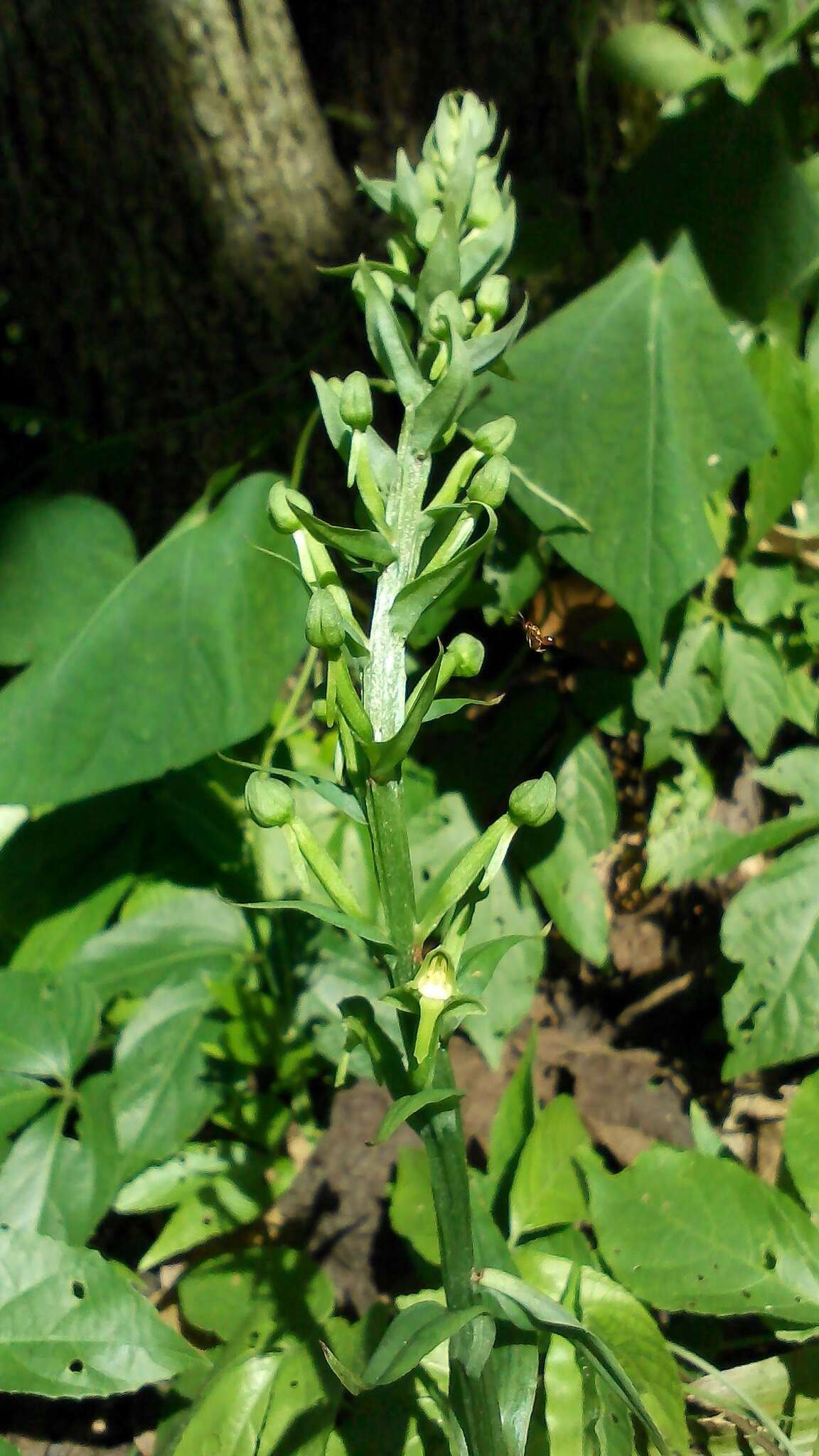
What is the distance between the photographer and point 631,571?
133 cm

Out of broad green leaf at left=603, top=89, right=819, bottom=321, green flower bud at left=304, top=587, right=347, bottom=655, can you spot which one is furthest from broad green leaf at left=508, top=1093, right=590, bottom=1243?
broad green leaf at left=603, top=89, right=819, bottom=321

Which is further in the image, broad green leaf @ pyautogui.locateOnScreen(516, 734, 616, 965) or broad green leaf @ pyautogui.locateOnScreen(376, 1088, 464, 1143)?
broad green leaf @ pyautogui.locateOnScreen(516, 734, 616, 965)

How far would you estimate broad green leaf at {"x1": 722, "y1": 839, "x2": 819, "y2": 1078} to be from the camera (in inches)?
55.5

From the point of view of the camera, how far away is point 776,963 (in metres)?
1.45

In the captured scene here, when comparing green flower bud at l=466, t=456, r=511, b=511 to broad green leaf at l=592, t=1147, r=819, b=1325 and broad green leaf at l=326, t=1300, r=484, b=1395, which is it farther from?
broad green leaf at l=592, t=1147, r=819, b=1325

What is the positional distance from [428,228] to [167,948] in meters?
1.13

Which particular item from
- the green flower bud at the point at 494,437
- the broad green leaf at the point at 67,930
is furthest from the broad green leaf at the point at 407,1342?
the broad green leaf at the point at 67,930

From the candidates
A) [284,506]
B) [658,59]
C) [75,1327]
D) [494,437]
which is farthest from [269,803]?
[658,59]

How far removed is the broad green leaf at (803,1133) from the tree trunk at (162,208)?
1469 mm

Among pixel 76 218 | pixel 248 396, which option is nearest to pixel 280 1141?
pixel 248 396

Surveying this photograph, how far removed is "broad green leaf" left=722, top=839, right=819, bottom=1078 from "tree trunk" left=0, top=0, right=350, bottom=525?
4.08 ft

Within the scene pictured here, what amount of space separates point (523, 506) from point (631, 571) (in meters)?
0.18

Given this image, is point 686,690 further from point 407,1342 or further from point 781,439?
point 407,1342

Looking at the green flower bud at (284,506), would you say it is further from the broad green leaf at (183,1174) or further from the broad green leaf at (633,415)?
the broad green leaf at (183,1174)
